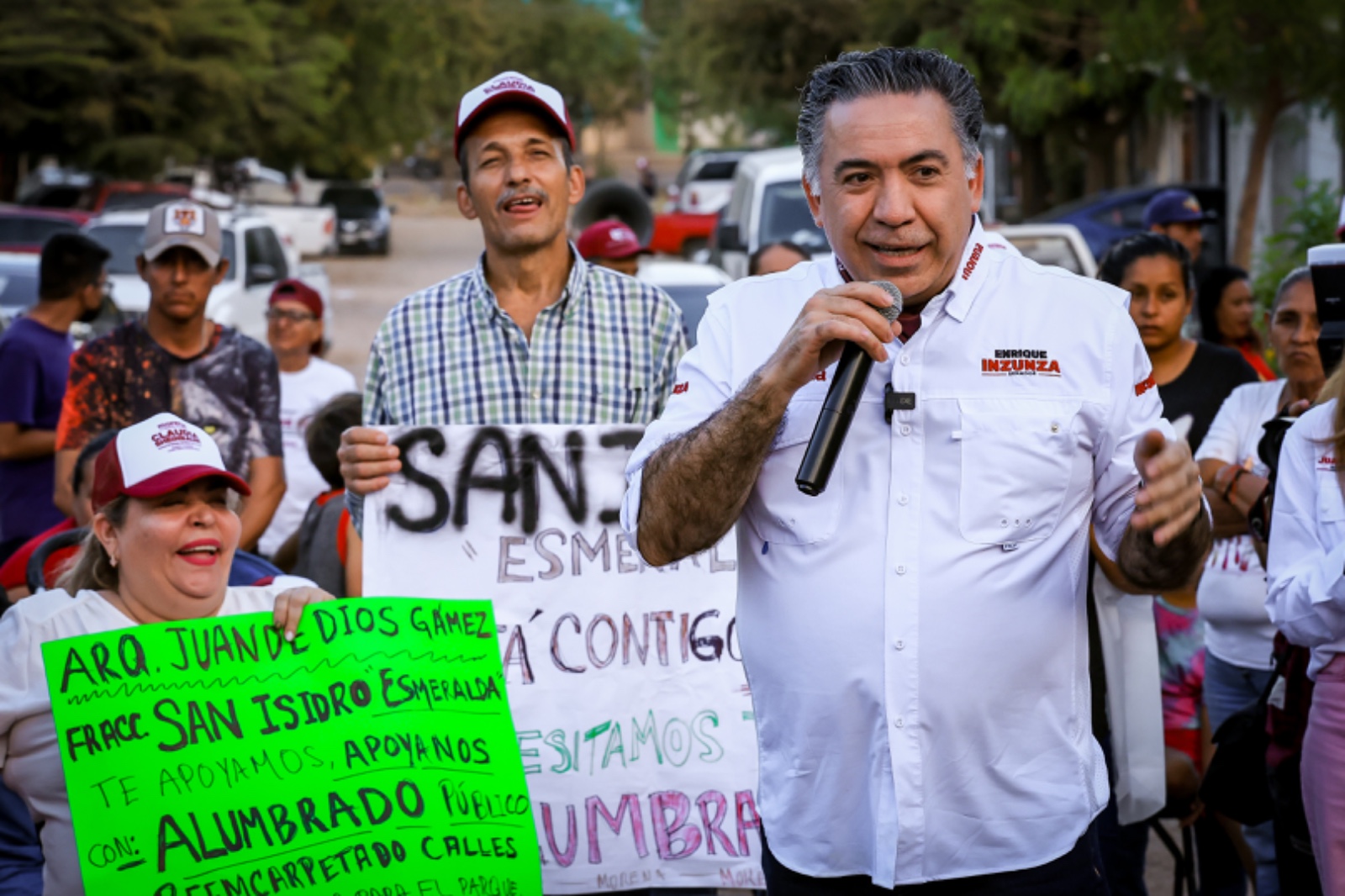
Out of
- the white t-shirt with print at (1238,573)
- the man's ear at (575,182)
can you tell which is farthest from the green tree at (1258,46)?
the man's ear at (575,182)

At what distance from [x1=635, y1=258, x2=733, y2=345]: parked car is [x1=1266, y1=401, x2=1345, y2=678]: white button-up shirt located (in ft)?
21.4

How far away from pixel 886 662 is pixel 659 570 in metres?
1.71

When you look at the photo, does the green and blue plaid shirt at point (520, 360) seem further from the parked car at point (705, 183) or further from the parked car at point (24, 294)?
the parked car at point (705, 183)

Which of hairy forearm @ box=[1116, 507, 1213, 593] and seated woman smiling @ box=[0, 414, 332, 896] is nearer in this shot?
hairy forearm @ box=[1116, 507, 1213, 593]

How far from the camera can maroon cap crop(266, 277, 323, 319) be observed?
26.4ft

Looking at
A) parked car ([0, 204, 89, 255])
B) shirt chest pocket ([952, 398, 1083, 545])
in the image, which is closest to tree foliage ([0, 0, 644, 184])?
parked car ([0, 204, 89, 255])

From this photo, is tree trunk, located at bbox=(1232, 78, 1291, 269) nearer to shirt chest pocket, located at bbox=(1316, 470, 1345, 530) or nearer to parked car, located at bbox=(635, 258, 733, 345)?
parked car, located at bbox=(635, 258, 733, 345)

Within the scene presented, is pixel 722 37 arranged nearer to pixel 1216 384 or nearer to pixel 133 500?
pixel 1216 384

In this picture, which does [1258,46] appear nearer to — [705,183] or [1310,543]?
[1310,543]

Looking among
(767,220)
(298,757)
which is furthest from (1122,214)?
(298,757)

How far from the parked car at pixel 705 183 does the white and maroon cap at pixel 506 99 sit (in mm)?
22069

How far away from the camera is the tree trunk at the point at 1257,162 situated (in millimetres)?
13742

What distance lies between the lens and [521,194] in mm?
4039

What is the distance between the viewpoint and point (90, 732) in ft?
11.2
